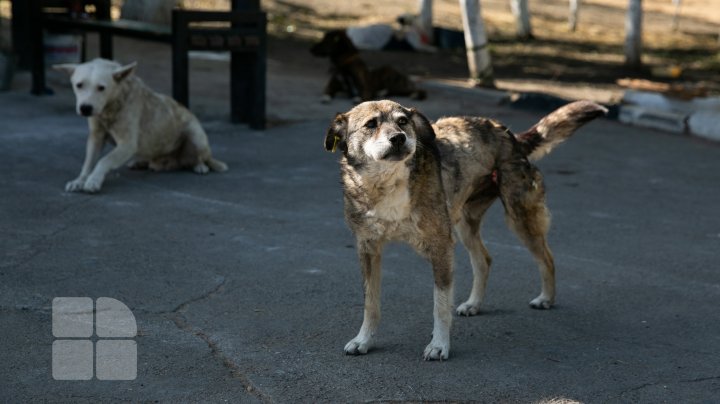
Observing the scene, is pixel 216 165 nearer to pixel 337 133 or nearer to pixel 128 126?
pixel 128 126

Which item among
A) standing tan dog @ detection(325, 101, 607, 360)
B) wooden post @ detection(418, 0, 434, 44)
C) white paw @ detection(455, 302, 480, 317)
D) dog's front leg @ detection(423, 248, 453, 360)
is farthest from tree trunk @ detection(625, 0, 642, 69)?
dog's front leg @ detection(423, 248, 453, 360)

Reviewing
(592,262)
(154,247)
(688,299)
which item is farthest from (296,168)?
(688,299)

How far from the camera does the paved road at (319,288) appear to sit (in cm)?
458

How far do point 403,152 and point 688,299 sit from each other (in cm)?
238

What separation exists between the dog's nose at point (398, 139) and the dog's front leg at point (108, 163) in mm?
4399

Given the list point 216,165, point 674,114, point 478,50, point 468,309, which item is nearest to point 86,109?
point 216,165

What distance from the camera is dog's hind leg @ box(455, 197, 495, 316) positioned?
5.64 meters

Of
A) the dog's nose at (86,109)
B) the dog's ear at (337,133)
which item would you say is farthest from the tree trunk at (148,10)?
the dog's ear at (337,133)

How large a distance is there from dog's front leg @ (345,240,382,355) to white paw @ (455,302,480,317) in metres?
0.74

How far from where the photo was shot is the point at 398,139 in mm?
4484

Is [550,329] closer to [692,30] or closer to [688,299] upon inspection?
[688,299]

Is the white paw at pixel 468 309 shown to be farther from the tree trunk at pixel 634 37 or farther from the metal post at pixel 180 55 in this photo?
the tree trunk at pixel 634 37

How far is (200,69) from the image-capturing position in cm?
1539

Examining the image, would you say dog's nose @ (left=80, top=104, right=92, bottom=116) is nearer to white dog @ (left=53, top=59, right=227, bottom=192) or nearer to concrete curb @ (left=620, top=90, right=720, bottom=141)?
white dog @ (left=53, top=59, right=227, bottom=192)
